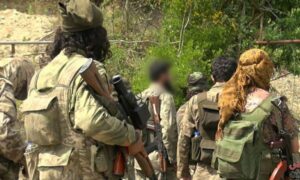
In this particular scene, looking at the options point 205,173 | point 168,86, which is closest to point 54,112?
point 205,173

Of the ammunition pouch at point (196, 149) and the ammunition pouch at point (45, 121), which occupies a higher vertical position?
the ammunition pouch at point (45, 121)

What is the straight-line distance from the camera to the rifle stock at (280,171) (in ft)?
14.3

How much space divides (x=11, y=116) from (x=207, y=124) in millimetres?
1586

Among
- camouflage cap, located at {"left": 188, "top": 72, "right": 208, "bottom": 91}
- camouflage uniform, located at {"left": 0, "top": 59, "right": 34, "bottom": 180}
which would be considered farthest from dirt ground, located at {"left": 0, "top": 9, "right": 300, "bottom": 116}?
camouflage uniform, located at {"left": 0, "top": 59, "right": 34, "bottom": 180}

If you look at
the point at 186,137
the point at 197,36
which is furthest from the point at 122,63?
the point at 186,137

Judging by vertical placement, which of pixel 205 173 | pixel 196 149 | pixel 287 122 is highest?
pixel 287 122

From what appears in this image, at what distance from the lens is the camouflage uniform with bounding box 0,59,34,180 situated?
15.4 ft

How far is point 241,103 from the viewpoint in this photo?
4.42 metres

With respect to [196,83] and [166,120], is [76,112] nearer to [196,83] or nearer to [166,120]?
[166,120]

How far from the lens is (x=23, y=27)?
1717 centimetres

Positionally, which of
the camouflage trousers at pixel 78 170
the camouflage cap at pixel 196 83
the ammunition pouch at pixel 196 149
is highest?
the camouflage cap at pixel 196 83

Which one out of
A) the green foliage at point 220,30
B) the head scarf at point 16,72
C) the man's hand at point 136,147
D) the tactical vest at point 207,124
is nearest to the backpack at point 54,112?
the man's hand at point 136,147

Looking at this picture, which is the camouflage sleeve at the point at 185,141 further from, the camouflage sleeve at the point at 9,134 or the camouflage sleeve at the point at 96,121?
the camouflage sleeve at the point at 96,121

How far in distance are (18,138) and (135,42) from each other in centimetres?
646
